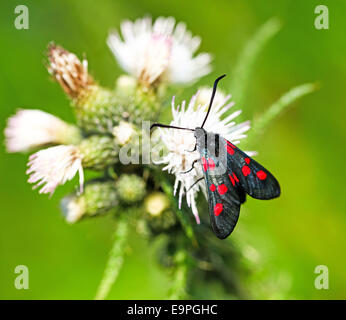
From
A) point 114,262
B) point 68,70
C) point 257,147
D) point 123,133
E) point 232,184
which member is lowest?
point 114,262

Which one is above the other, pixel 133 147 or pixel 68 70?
pixel 68 70

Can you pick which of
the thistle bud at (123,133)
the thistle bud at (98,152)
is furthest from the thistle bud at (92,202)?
the thistle bud at (123,133)

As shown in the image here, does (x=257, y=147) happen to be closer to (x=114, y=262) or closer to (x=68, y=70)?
(x=68, y=70)

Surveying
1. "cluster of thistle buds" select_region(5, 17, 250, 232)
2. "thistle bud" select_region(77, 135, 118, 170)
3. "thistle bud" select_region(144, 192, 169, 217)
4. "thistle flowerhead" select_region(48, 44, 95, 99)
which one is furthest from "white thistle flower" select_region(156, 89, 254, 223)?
"thistle flowerhead" select_region(48, 44, 95, 99)

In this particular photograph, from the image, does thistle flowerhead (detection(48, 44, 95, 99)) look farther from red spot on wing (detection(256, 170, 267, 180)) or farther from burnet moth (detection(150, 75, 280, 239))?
red spot on wing (detection(256, 170, 267, 180))

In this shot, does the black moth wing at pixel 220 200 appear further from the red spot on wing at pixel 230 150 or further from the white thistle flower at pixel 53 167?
the white thistle flower at pixel 53 167

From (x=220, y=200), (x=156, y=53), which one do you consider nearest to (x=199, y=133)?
(x=220, y=200)

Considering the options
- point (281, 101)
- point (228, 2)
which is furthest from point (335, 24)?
point (281, 101)
